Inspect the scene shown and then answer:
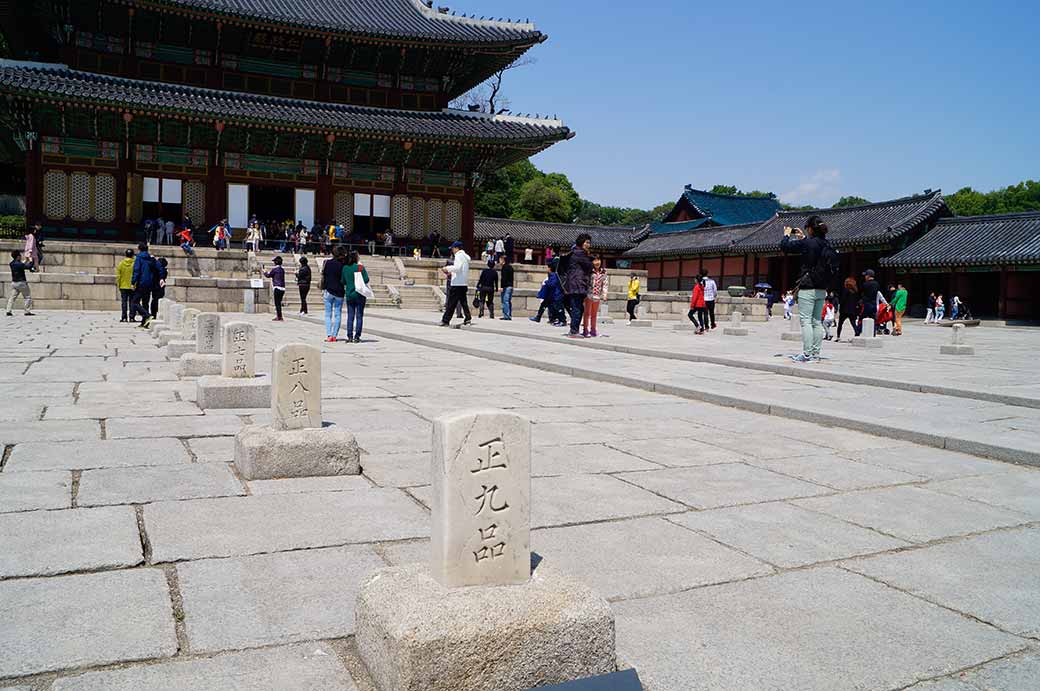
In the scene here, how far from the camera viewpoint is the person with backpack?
10.5m

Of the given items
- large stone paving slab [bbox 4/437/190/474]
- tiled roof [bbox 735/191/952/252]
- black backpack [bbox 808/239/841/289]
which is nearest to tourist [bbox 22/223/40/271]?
large stone paving slab [bbox 4/437/190/474]

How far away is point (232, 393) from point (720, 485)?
4049 millimetres

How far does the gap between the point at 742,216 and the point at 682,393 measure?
49.5 metres

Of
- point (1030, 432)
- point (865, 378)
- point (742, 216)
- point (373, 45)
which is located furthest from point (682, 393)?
point (742, 216)

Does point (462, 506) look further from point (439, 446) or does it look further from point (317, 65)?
point (317, 65)

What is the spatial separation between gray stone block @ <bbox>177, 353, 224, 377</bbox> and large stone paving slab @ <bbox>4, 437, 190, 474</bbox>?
10.0 feet

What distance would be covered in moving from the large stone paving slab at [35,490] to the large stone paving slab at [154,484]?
0.08 meters

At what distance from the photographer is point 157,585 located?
283cm

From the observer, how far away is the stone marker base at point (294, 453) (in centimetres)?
432

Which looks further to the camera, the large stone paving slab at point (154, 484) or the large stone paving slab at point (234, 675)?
the large stone paving slab at point (154, 484)

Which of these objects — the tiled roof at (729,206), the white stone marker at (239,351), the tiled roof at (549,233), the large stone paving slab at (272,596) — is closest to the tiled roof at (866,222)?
the tiled roof at (549,233)

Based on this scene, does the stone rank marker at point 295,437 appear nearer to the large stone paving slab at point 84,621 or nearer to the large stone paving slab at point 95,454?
the large stone paving slab at point 95,454

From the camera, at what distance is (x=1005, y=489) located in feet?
15.0

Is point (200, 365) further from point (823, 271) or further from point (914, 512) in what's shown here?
point (823, 271)
